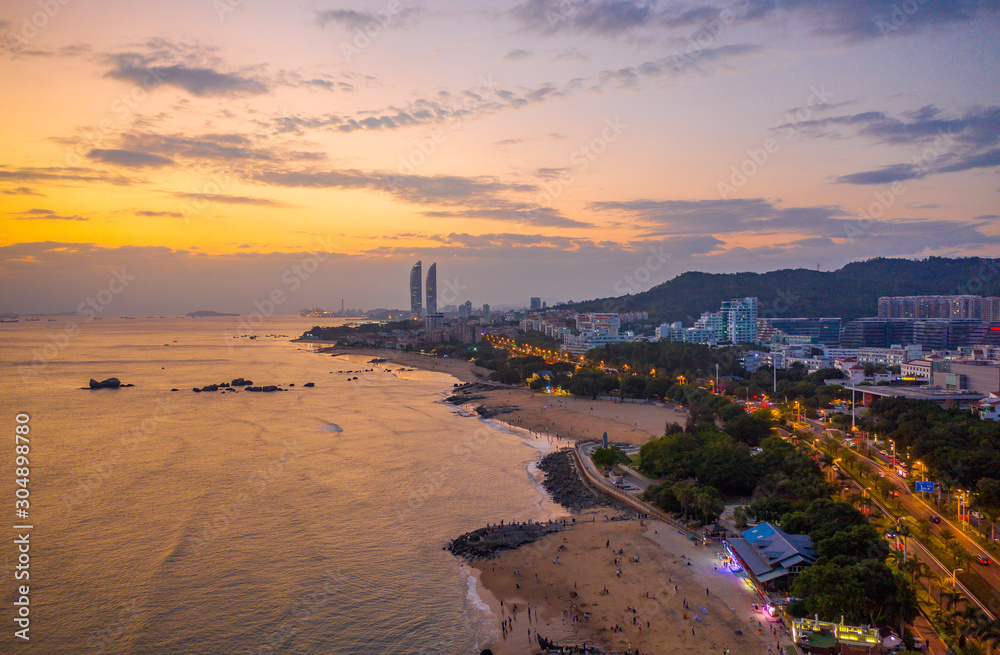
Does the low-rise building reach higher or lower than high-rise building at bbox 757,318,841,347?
lower

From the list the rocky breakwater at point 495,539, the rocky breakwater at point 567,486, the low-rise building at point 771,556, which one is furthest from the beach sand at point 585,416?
the low-rise building at point 771,556

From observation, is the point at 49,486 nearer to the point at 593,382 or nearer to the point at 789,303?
the point at 593,382

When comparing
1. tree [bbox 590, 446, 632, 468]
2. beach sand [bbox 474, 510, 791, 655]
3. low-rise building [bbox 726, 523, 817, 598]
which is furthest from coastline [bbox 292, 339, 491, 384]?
low-rise building [bbox 726, 523, 817, 598]

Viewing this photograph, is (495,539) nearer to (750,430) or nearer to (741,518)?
(741,518)

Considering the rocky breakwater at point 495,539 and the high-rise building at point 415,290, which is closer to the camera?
the rocky breakwater at point 495,539

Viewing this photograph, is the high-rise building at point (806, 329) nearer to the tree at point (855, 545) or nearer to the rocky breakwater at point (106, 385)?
the tree at point (855, 545)

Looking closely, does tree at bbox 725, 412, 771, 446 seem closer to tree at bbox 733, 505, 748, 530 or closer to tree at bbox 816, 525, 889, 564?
tree at bbox 733, 505, 748, 530
